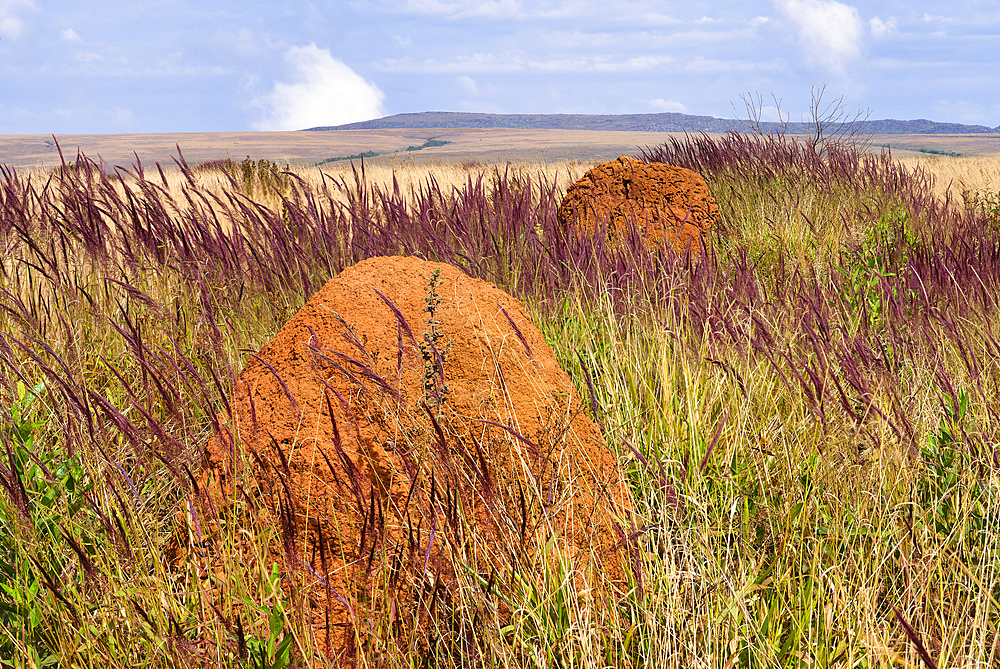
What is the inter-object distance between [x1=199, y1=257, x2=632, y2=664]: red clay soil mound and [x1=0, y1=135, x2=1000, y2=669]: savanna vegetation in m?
0.08

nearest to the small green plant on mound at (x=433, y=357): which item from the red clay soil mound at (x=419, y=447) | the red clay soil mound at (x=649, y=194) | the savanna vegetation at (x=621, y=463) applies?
the red clay soil mound at (x=419, y=447)

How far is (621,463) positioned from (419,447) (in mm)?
659

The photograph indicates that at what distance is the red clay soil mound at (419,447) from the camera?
53.2 inches

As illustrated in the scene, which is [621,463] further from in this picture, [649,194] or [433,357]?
[649,194]

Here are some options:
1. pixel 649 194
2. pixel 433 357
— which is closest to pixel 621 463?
pixel 433 357

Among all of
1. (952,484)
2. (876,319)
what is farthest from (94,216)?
(876,319)

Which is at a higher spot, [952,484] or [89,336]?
[89,336]

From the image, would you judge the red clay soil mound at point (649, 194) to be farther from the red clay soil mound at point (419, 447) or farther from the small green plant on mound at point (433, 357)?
the small green plant on mound at point (433, 357)

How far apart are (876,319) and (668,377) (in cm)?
189

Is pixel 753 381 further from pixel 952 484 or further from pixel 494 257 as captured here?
pixel 494 257

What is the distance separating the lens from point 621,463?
1854mm

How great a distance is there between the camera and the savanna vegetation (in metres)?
1.27

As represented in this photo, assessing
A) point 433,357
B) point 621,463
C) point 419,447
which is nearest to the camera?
point 419,447

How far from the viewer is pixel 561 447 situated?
167 cm
